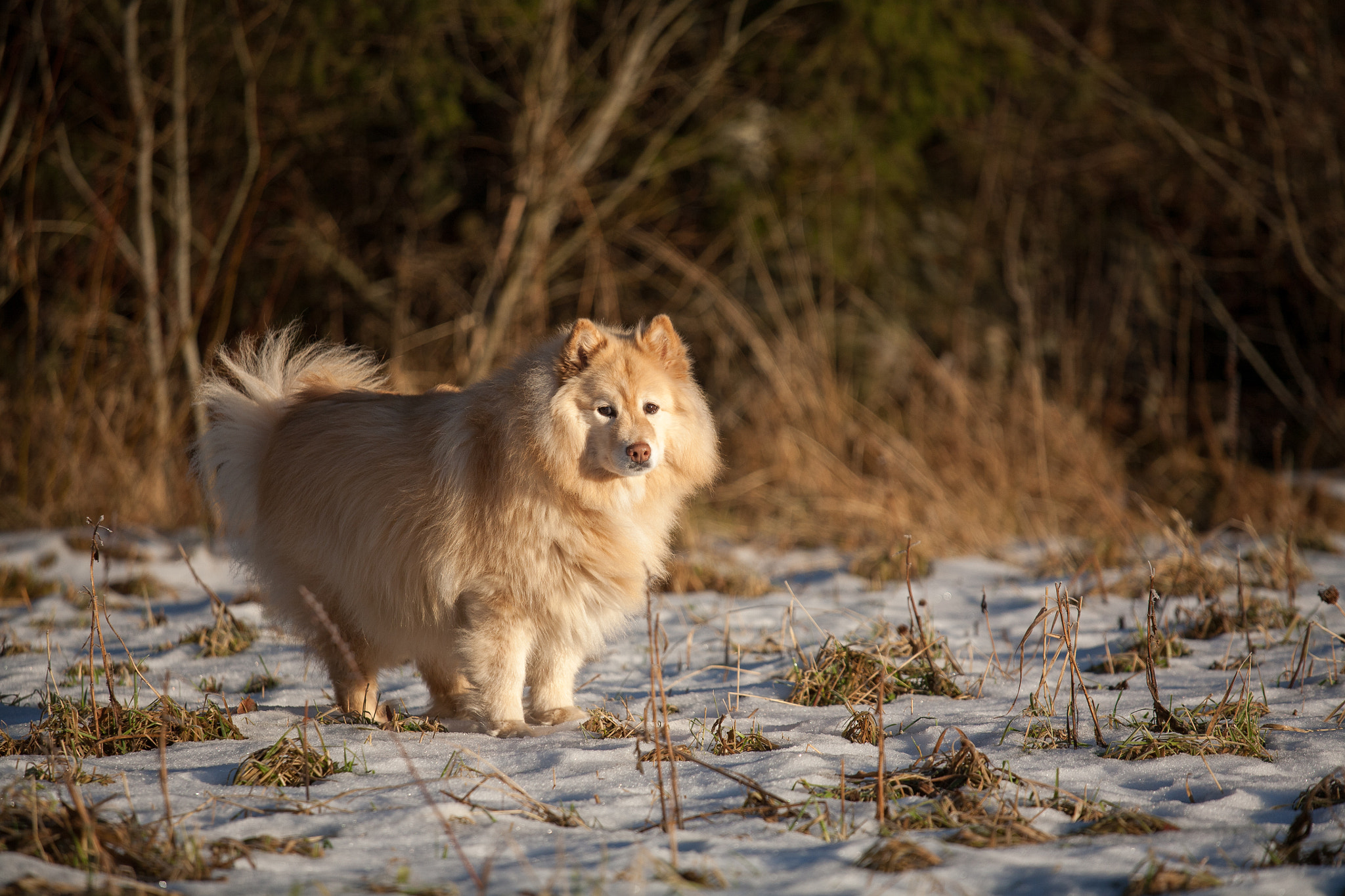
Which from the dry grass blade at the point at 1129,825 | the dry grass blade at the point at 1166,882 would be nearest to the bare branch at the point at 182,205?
the dry grass blade at the point at 1129,825

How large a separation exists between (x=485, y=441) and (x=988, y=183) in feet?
27.7

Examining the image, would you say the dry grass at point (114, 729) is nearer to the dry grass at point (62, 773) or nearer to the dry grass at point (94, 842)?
the dry grass at point (62, 773)

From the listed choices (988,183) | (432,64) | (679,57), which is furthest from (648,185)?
(988,183)

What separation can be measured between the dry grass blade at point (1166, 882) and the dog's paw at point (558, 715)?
1.88 metres

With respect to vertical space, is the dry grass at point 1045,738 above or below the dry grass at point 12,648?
below

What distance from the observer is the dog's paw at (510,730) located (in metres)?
3.21

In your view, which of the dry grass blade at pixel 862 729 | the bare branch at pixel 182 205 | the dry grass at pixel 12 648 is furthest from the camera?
the bare branch at pixel 182 205

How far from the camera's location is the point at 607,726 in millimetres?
3098

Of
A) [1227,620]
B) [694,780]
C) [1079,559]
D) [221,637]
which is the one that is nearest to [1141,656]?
[1227,620]

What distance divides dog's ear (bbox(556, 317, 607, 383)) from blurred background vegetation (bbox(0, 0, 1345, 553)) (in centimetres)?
347

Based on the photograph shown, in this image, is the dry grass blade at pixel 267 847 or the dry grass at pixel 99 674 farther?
the dry grass at pixel 99 674

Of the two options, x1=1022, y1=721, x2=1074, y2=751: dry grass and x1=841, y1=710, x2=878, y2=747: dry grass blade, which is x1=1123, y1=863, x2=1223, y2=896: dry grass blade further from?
x1=841, y1=710, x2=878, y2=747: dry grass blade

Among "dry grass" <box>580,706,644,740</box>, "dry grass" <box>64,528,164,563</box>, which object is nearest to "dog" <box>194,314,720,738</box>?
"dry grass" <box>580,706,644,740</box>

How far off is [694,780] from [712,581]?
293 cm
